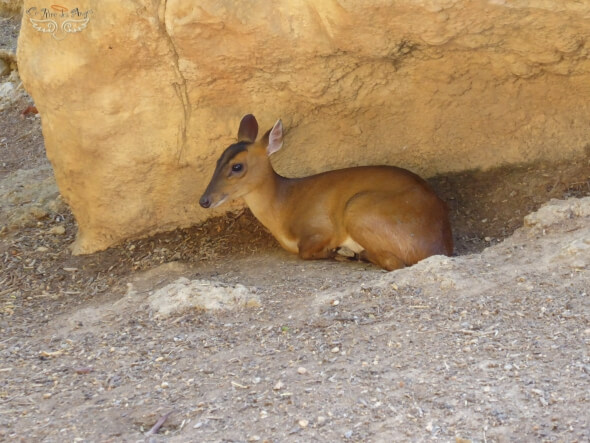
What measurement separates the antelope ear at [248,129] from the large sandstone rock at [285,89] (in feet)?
0.61

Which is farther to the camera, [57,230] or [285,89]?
[57,230]

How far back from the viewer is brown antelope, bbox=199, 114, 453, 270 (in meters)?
6.42

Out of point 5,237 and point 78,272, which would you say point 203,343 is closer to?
point 78,272

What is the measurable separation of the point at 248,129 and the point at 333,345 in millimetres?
2735

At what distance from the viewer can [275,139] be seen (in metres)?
7.00

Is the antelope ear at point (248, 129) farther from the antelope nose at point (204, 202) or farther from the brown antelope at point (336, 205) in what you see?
the antelope nose at point (204, 202)

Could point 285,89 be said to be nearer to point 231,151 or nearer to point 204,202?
point 231,151

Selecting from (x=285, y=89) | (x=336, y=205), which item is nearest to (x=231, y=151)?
(x=285, y=89)

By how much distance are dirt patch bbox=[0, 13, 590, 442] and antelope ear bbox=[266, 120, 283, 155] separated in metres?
0.84

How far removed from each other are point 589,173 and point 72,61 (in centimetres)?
396

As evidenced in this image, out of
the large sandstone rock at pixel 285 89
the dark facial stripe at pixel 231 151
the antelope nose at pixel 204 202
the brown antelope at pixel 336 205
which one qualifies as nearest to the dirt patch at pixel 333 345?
the brown antelope at pixel 336 205

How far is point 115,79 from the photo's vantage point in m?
6.72

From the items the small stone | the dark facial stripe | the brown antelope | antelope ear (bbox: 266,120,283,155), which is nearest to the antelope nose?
the brown antelope

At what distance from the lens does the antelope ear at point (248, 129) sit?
6.90 metres
